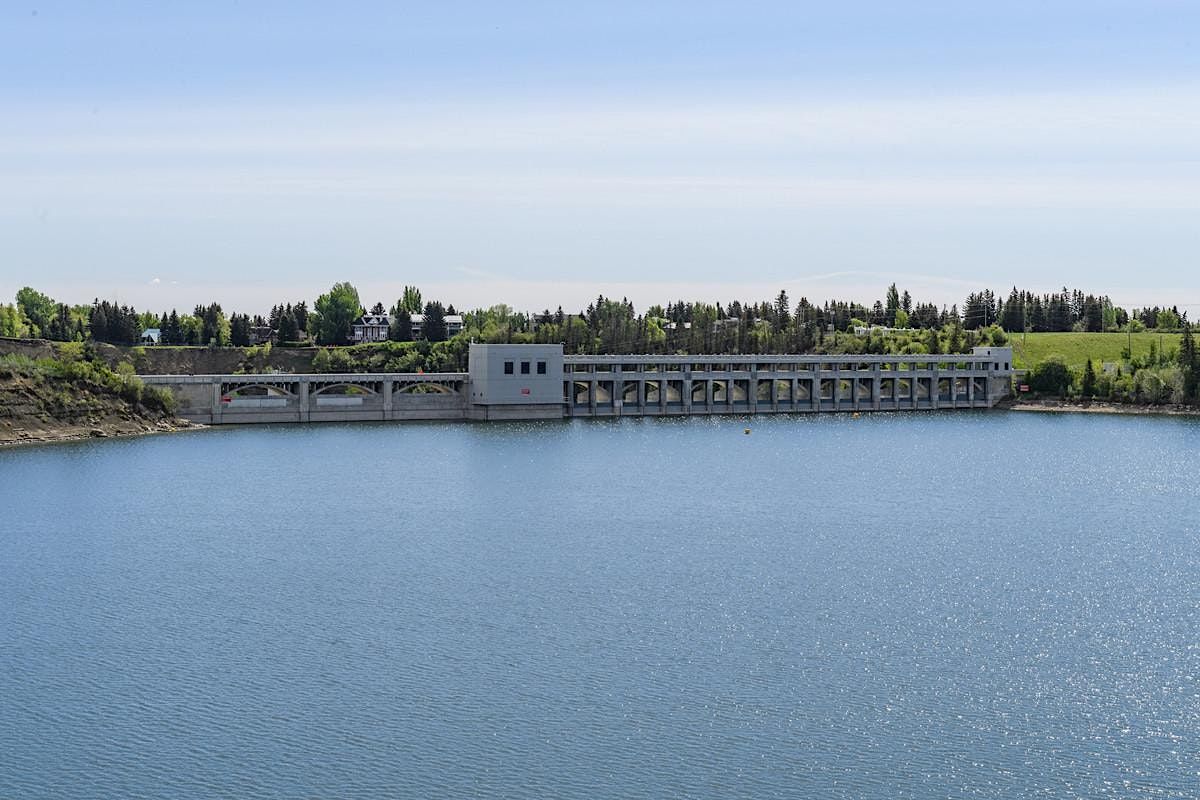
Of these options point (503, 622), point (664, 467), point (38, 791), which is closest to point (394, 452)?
point (664, 467)

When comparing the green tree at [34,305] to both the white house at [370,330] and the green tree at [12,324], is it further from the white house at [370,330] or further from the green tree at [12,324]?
the white house at [370,330]

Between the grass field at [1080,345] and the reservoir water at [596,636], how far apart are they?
258ft

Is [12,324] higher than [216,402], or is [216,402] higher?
[12,324]

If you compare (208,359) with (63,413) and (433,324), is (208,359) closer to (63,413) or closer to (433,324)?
(433,324)

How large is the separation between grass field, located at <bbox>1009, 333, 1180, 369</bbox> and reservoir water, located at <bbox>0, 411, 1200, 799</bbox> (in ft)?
258

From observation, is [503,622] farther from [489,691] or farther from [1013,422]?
[1013,422]

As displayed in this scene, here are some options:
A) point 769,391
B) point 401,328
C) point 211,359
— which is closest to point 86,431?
A: point 769,391

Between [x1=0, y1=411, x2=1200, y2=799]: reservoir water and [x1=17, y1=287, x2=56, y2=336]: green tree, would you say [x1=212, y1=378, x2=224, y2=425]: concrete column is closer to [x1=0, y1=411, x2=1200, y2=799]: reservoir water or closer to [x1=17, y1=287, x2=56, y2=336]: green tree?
[x1=0, y1=411, x2=1200, y2=799]: reservoir water

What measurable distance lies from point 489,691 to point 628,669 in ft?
13.0

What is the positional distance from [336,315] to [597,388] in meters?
72.2

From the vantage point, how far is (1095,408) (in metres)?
124

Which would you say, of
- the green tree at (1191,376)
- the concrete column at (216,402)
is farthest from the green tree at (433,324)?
the green tree at (1191,376)

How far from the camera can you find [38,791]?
26078 millimetres

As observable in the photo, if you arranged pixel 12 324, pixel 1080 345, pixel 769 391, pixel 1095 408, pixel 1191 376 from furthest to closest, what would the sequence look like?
1. pixel 12 324
2. pixel 1080 345
3. pixel 1095 408
4. pixel 769 391
5. pixel 1191 376
